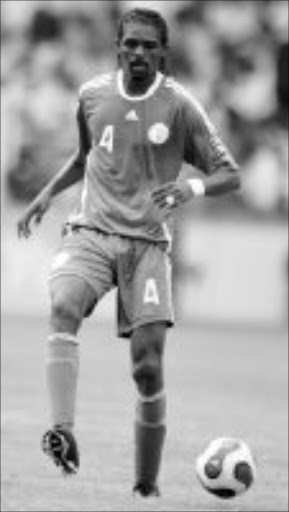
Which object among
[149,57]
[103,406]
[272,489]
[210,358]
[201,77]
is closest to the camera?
[149,57]

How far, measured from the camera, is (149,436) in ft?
34.7

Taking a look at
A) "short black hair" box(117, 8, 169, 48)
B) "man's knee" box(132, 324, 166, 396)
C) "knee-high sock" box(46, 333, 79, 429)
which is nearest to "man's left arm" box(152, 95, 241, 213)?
"short black hair" box(117, 8, 169, 48)

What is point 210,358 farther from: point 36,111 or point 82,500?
point 36,111

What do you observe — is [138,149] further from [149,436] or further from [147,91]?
[149,436]

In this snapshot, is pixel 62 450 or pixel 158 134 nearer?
pixel 62 450

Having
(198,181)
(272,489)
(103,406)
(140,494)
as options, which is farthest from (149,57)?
(103,406)

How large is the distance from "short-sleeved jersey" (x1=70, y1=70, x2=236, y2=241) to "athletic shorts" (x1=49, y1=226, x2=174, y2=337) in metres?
0.06

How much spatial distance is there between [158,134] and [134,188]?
0.91 feet

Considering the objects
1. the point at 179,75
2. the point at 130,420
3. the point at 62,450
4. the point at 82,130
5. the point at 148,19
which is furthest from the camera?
the point at 179,75

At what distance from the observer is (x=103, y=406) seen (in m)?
17.8

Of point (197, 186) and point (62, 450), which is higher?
point (197, 186)

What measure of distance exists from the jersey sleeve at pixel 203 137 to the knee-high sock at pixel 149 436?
1166 mm

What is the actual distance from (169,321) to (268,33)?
37726mm

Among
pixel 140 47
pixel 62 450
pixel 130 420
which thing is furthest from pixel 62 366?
pixel 130 420
